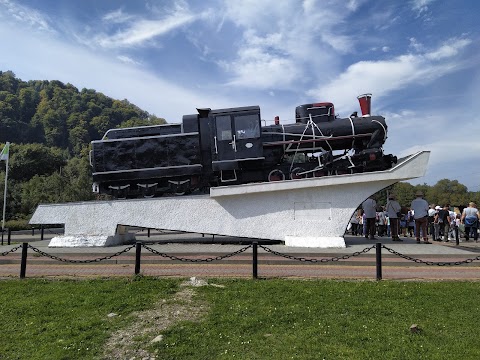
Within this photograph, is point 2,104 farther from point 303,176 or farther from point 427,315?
point 427,315

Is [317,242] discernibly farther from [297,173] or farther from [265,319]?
[265,319]

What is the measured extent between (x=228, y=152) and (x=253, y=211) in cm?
266

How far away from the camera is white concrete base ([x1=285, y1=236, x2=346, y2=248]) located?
1450 centimetres

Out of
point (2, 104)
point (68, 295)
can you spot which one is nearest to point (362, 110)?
point (68, 295)

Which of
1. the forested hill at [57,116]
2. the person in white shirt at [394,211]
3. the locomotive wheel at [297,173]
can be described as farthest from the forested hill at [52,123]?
the person in white shirt at [394,211]

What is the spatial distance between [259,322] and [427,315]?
282cm

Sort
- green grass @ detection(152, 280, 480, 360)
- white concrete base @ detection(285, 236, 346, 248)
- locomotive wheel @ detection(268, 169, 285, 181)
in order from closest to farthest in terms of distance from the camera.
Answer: green grass @ detection(152, 280, 480, 360)
white concrete base @ detection(285, 236, 346, 248)
locomotive wheel @ detection(268, 169, 285, 181)

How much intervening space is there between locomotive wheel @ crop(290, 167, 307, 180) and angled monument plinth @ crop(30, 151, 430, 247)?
1.09m

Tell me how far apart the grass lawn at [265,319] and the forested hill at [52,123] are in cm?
4268

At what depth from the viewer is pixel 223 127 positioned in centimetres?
1582

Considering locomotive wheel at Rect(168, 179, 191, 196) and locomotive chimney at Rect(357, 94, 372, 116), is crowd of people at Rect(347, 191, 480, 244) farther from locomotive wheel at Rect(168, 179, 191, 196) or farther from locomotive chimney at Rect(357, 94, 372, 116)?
locomotive wheel at Rect(168, 179, 191, 196)

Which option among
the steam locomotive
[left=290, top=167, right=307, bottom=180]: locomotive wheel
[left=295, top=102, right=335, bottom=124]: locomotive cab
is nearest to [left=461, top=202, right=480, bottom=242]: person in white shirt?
the steam locomotive

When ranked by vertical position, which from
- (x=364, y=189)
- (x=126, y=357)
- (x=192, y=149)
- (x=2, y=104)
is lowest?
(x=126, y=357)

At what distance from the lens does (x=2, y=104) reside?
120m
